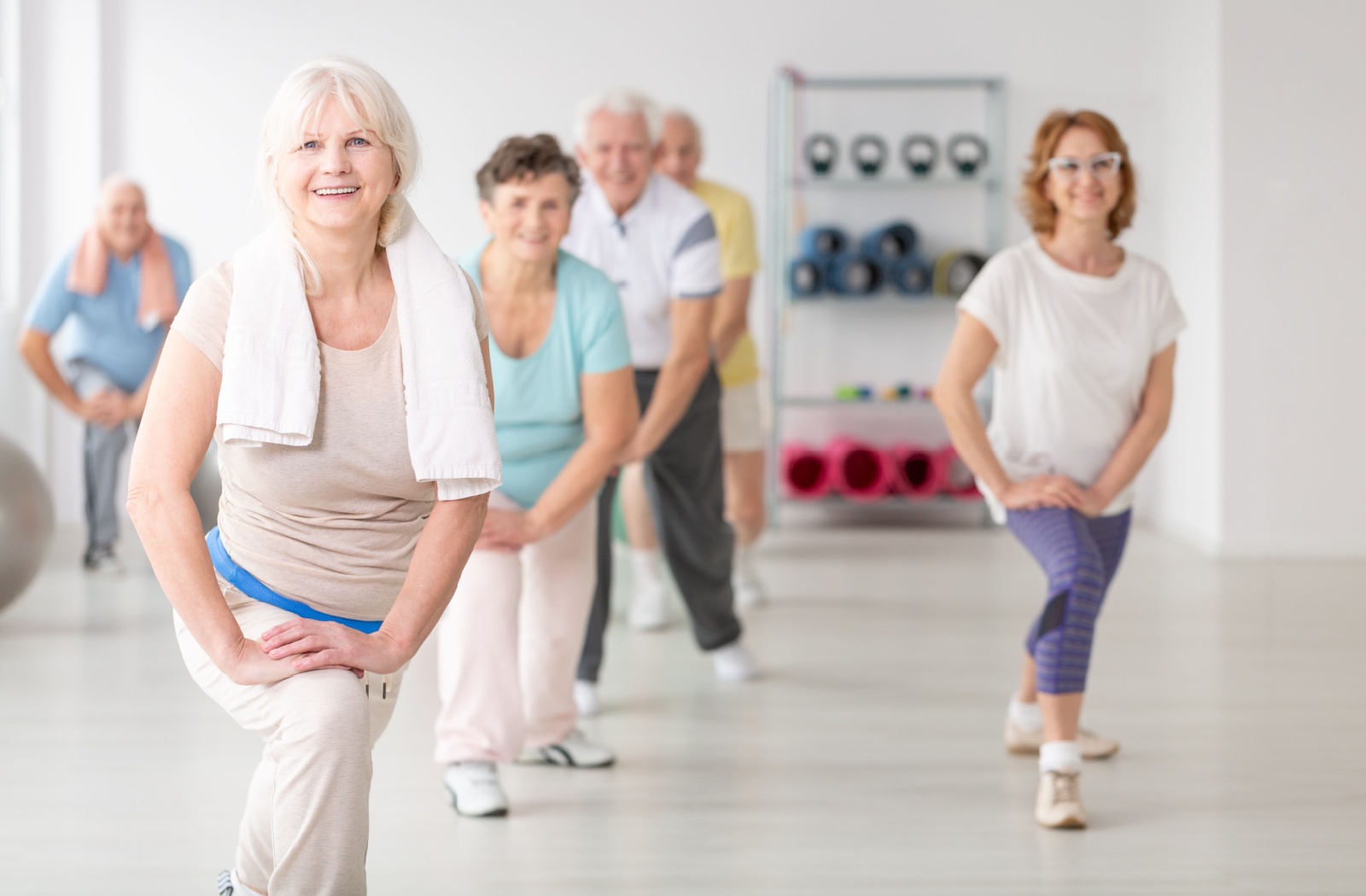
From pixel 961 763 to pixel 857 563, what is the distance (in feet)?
9.22

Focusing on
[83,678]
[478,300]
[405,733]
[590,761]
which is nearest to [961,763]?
[590,761]

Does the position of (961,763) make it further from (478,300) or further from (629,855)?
(478,300)

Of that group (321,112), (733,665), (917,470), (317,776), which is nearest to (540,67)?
(917,470)

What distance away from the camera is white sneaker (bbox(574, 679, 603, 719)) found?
12.7 feet

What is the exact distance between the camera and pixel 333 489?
79.2 inches

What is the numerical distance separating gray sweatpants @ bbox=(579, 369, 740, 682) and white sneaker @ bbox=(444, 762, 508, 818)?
3.16 feet

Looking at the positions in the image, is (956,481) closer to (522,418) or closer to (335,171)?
(522,418)

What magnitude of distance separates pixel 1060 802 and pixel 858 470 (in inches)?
165

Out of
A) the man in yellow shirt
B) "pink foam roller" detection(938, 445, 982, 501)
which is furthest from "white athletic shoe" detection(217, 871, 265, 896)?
"pink foam roller" detection(938, 445, 982, 501)

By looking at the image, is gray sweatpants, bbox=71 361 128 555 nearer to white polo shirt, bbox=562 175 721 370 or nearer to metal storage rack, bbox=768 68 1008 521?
white polo shirt, bbox=562 175 721 370

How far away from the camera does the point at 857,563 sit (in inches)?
246

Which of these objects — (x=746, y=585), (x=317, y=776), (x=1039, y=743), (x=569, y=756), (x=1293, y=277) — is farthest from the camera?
(x=1293, y=277)

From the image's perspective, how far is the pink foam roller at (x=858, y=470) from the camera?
7.02 meters

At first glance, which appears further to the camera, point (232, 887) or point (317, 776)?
point (232, 887)
